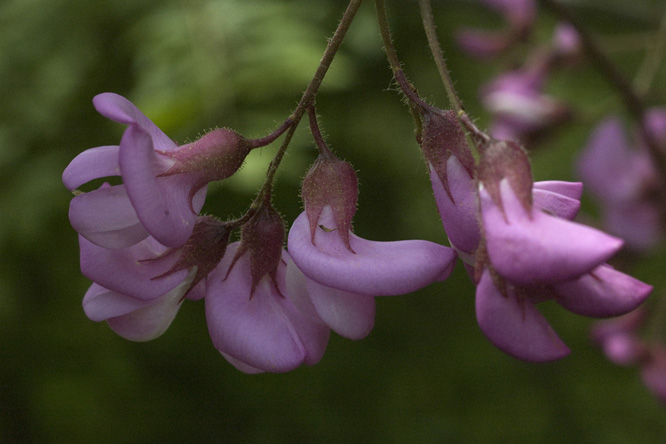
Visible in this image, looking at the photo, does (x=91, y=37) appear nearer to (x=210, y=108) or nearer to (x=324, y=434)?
(x=210, y=108)

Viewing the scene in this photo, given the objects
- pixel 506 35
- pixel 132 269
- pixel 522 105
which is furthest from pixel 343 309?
pixel 506 35

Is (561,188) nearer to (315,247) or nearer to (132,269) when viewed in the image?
(315,247)

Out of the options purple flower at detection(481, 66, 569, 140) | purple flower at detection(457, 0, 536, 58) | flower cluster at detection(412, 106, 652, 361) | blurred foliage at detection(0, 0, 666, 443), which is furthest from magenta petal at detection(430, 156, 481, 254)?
purple flower at detection(457, 0, 536, 58)

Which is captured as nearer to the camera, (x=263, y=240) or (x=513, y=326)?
(x=513, y=326)

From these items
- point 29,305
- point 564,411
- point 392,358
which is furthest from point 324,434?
point 29,305

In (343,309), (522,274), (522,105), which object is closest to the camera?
(522,274)

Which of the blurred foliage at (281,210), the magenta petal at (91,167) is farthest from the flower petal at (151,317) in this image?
the blurred foliage at (281,210)

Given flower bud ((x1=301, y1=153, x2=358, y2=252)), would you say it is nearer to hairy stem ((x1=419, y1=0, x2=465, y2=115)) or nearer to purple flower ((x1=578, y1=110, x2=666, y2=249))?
hairy stem ((x1=419, y1=0, x2=465, y2=115))
